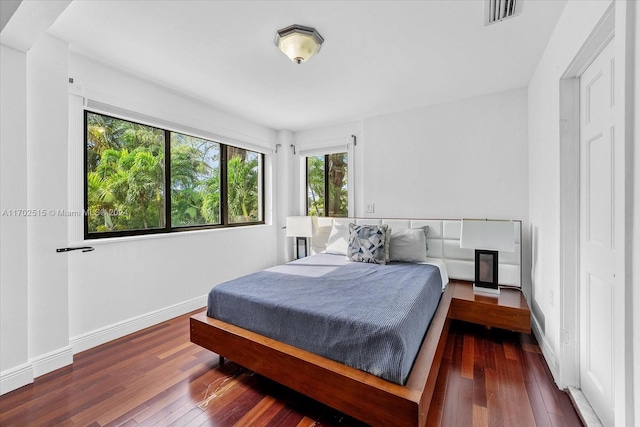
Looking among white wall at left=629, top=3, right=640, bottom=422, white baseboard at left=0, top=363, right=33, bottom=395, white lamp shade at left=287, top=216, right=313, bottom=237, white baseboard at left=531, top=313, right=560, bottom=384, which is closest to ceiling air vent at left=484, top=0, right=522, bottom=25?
white wall at left=629, top=3, right=640, bottom=422

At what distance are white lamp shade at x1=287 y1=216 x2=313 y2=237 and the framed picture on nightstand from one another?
210cm

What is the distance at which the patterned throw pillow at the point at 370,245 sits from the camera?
2955 mm

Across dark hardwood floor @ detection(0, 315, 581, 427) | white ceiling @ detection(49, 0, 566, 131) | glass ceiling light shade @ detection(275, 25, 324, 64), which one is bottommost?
dark hardwood floor @ detection(0, 315, 581, 427)

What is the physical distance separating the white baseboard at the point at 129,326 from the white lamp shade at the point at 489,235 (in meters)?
3.05

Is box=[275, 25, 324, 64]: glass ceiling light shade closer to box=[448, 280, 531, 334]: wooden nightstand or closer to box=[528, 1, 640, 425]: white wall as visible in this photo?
box=[528, 1, 640, 425]: white wall

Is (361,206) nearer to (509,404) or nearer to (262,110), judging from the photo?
(262,110)

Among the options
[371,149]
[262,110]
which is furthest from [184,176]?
[371,149]

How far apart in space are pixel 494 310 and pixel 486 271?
0.45m

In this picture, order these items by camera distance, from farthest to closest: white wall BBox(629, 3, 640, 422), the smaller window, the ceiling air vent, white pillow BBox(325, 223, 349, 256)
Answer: the smaller window < white pillow BBox(325, 223, 349, 256) < the ceiling air vent < white wall BBox(629, 3, 640, 422)

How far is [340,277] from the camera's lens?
244cm

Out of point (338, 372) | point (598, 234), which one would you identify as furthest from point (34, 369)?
point (598, 234)

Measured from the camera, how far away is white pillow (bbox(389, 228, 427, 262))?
9.76 feet

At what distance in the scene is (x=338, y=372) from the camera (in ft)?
4.81

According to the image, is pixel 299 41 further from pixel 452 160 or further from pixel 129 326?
pixel 129 326
